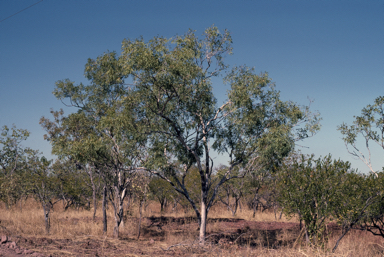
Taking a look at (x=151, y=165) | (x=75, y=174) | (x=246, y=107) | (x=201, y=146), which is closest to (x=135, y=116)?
(x=151, y=165)

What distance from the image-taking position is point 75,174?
23.6m

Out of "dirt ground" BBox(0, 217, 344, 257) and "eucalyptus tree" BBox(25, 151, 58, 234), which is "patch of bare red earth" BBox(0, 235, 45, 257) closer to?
"dirt ground" BBox(0, 217, 344, 257)

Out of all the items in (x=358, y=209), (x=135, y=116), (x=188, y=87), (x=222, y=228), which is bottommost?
(x=222, y=228)

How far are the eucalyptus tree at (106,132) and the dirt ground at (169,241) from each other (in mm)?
2603

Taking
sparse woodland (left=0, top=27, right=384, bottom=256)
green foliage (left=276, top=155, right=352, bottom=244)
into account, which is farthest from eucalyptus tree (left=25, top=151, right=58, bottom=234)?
green foliage (left=276, top=155, right=352, bottom=244)

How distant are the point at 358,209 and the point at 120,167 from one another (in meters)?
9.76

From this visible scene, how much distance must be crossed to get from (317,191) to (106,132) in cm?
975

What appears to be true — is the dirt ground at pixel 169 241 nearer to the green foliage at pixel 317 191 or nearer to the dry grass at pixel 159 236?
the dry grass at pixel 159 236

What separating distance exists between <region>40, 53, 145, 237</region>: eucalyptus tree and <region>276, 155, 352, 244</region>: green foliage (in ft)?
21.1

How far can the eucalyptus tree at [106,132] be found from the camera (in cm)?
1280

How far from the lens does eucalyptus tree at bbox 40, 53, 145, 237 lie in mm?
12797

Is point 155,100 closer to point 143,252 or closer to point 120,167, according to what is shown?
point 120,167

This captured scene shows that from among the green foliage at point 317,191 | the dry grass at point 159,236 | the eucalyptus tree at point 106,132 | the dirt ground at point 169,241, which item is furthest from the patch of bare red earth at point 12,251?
the green foliage at point 317,191

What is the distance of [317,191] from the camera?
9.70 meters
